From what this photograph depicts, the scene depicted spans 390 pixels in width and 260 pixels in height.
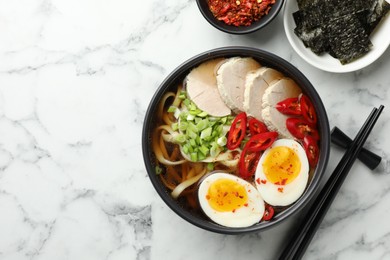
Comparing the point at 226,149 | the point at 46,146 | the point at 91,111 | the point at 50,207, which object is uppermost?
the point at 226,149

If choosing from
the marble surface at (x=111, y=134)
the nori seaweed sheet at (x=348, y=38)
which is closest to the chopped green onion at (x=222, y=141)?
the marble surface at (x=111, y=134)

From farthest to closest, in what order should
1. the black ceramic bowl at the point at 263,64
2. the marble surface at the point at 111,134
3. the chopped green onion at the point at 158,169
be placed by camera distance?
the marble surface at the point at 111,134 → the chopped green onion at the point at 158,169 → the black ceramic bowl at the point at 263,64

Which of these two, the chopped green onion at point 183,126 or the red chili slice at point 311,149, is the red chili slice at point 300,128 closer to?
the red chili slice at point 311,149

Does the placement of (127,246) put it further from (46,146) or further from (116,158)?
(46,146)

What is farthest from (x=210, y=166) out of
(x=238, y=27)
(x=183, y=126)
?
(x=238, y=27)

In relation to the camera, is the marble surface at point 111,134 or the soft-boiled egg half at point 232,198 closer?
the soft-boiled egg half at point 232,198

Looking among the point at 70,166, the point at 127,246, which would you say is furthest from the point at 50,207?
the point at 127,246
